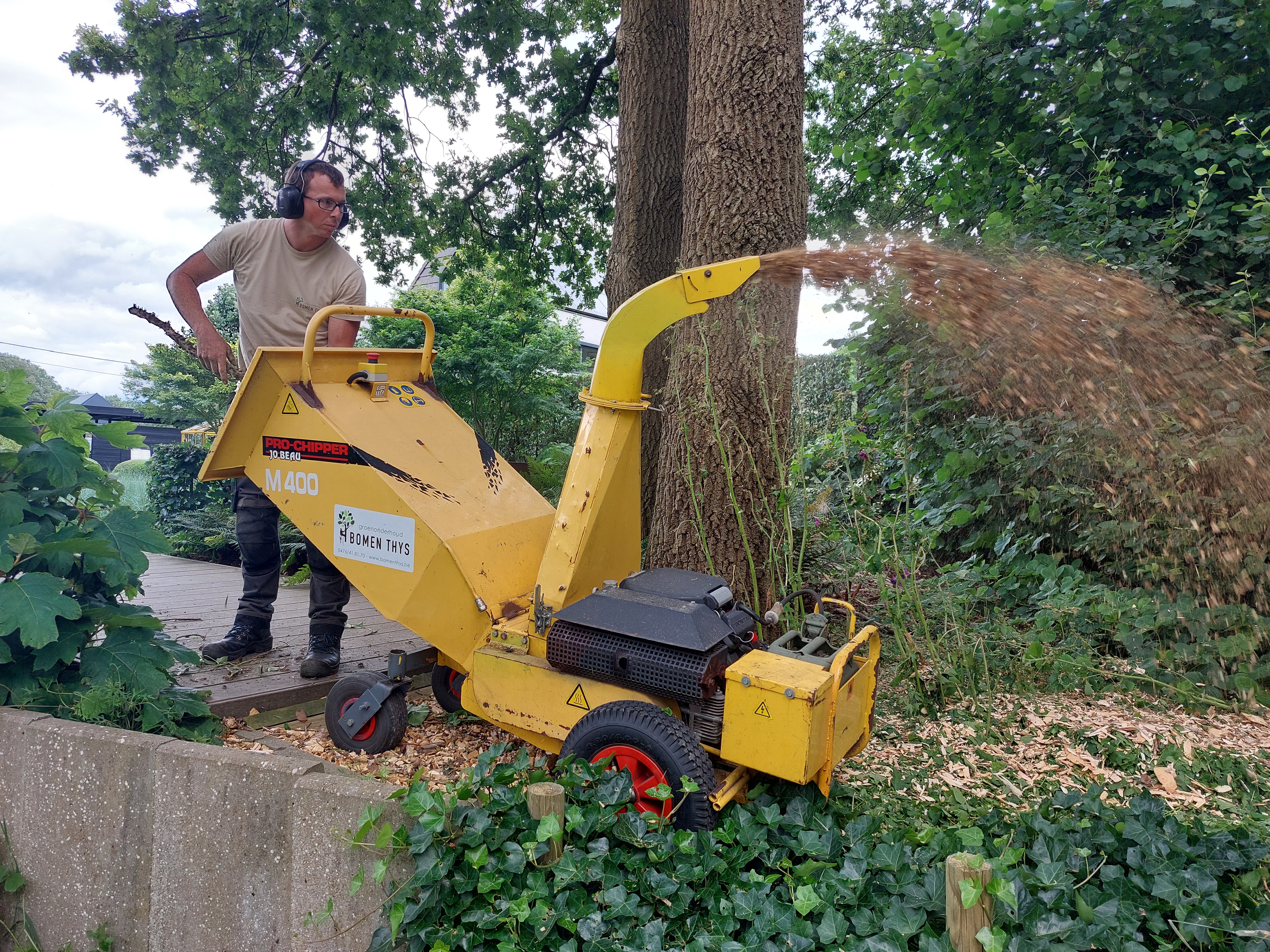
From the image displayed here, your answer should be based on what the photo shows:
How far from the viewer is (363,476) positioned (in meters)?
3.07


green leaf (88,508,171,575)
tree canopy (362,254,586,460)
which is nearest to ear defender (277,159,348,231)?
green leaf (88,508,171,575)

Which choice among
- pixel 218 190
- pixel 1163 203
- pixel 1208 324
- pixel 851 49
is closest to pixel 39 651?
pixel 1208 324

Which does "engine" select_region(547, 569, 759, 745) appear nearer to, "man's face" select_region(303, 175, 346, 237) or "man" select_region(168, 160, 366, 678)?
"man" select_region(168, 160, 366, 678)

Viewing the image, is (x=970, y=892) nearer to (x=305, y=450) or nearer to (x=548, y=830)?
(x=548, y=830)

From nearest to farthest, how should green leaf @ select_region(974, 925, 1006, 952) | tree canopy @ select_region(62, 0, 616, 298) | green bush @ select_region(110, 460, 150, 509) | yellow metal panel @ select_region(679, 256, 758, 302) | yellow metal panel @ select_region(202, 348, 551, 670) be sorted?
green leaf @ select_region(974, 925, 1006, 952) → yellow metal panel @ select_region(679, 256, 758, 302) → yellow metal panel @ select_region(202, 348, 551, 670) → tree canopy @ select_region(62, 0, 616, 298) → green bush @ select_region(110, 460, 150, 509)

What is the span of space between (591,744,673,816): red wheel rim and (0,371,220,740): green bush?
1.74 metres

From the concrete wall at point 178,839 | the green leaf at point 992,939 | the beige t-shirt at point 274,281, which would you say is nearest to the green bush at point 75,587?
the concrete wall at point 178,839

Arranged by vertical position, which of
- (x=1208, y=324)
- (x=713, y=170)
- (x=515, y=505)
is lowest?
(x=515, y=505)

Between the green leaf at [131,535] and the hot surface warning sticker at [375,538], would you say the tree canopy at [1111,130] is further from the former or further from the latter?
the green leaf at [131,535]

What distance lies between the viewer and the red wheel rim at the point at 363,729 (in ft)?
10.6

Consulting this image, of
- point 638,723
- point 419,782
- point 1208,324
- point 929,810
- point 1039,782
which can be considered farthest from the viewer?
point 1208,324

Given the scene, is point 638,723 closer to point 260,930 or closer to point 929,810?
point 929,810

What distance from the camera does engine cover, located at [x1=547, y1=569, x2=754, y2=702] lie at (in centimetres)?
246

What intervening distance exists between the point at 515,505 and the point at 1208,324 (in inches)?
162
